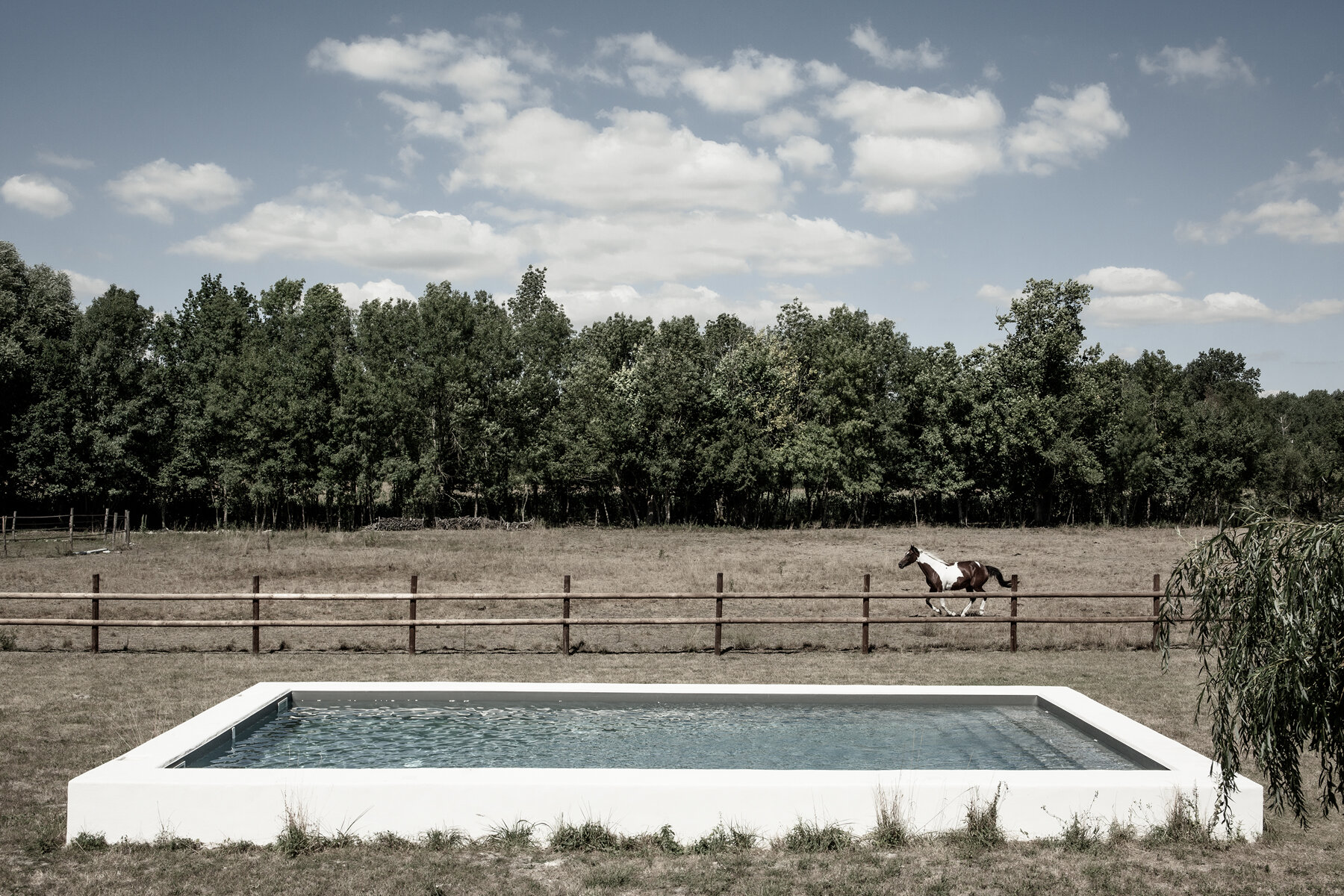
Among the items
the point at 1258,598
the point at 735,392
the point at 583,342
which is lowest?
the point at 1258,598

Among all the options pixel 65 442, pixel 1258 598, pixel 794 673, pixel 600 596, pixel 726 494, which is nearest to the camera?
pixel 1258 598

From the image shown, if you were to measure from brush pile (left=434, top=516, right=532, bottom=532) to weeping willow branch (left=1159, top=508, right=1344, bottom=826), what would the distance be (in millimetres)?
43244

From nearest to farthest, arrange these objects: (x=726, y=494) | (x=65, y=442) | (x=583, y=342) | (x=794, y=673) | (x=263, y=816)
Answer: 1. (x=263, y=816)
2. (x=794, y=673)
3. (x=65, y=442)
4. (x=726, y=494)
5. (x=583, y=342)

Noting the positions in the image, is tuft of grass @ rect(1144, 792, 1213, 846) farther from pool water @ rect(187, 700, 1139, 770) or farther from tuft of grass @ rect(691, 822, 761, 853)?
tuft of grass @ rect(691, 822, 761, 853)

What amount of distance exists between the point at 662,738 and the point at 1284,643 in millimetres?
6685

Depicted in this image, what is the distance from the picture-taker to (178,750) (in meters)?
8.50

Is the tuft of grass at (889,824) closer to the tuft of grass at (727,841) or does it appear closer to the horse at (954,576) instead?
the tuft of grass at (727,841)

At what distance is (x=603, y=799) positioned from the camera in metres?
7.64

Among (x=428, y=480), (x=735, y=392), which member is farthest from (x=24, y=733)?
(x=735, y=392)

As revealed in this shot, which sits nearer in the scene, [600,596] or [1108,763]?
[1108,763]

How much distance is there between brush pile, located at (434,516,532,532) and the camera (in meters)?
47.3

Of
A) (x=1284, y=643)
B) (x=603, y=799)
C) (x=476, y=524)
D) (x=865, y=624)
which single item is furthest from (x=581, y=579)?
(x=476, y=524)

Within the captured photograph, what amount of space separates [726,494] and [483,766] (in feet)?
145

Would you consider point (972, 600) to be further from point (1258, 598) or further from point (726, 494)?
point (726, 494)
